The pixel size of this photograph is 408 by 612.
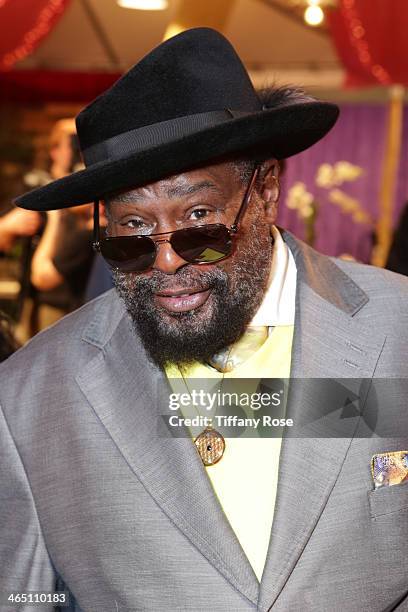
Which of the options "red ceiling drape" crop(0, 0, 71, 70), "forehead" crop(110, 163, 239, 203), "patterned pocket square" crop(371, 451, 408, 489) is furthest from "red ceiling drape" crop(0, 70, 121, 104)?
"patterned pocket square" crop(371, 451, 408, 489)

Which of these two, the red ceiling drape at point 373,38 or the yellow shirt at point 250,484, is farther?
the red ceiling drape at point 373,38

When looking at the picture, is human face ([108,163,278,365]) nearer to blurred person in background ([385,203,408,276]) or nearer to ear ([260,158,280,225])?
ear ([260,158,280,225])

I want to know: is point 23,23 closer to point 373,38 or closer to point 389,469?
point 373,38

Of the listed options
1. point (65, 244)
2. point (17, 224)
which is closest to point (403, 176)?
point (65, 244)

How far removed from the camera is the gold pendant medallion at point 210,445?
2115 millimetres

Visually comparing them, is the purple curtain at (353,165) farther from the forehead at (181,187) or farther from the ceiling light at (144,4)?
the forehead at (181,187)

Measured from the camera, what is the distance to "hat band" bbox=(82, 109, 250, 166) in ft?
6.59

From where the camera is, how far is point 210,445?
2129 mm

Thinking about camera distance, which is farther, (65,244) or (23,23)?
(23,23)

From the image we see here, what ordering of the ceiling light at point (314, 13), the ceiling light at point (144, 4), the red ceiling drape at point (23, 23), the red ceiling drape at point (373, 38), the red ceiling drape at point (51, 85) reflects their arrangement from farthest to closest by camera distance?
the red ceiling drape at point (51, 85) → the ceiling light at point (144, 4) → the ceiling light at point (314, 13) → the red ceiling drape at point (373, 38) → the red ceiling drape at point (23, 23)

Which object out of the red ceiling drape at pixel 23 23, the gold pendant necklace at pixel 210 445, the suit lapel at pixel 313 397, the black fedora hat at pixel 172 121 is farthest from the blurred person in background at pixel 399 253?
the red ceiling drape at pixel 23 23

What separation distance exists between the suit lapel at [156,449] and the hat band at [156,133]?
16.0 inches

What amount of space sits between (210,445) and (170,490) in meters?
0.15

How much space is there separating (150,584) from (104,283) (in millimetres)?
1546
